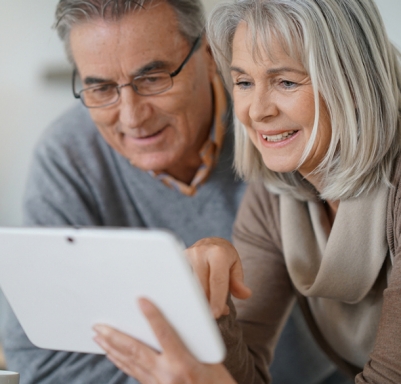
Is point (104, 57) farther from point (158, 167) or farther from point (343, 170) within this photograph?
point (343, 170)

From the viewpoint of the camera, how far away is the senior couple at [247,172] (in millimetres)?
1063

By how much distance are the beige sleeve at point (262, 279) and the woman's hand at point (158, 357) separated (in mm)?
458

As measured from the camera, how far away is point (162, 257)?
30.4 inches

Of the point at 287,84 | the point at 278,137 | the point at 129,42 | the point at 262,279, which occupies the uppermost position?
the point at 129,42

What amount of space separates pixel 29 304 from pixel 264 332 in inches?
24.7

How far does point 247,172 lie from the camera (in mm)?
1406

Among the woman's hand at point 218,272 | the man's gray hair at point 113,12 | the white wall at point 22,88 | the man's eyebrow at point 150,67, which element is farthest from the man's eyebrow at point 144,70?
the white wall at point 22,88

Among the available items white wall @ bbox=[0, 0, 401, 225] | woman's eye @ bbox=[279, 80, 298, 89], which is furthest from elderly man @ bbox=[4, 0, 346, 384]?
white wall @ bbox=[0, 0, 401, 225]

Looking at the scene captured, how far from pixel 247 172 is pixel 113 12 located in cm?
52

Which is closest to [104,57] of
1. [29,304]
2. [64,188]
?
[64,188]

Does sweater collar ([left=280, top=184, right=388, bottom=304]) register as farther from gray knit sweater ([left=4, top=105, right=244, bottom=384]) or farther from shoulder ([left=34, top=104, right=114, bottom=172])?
shoulder ([left=34, top=104, right=114, bottom=172])

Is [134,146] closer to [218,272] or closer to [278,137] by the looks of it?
[278,137]

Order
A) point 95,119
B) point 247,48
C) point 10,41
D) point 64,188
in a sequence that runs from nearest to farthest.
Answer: point 247,48
point 95,119
point 64,188
point 10,41

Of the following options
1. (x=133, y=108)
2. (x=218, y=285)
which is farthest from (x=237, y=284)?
(x=133, y=108)
